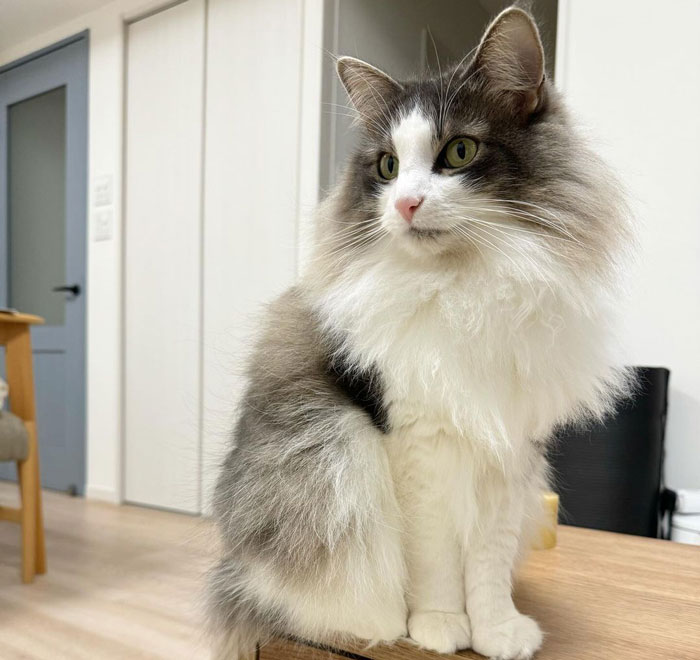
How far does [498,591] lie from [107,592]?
1676 mm

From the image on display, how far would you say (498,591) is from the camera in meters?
0.72

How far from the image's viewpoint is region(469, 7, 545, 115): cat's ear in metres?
0.67

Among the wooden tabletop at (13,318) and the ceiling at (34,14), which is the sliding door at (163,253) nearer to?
the ceiling at (34,14)

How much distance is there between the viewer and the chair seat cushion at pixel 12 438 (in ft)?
6.69

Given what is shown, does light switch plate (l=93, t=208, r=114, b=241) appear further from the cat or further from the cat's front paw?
the cat's front paw

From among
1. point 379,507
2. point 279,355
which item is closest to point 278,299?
point 279,355

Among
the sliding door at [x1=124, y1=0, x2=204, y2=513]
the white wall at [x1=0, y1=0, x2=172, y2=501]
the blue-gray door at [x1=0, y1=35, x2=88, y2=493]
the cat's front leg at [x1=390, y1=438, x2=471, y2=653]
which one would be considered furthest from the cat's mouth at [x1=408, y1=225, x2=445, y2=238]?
the blue-gray door at [x1=0, y1=35, x2=88, y2=493]

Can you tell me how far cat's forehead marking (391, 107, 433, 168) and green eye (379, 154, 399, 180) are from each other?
0.03 metres

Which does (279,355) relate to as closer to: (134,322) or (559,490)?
(559,490)

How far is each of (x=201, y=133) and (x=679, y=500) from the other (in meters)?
2.59

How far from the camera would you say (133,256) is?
3309mm

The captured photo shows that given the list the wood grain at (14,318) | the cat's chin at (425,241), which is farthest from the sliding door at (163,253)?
the cat's chin at (425,241)

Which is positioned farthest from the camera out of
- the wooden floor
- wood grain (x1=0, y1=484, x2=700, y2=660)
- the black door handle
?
the black door handle

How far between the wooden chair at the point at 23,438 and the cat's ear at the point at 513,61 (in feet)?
6.49
